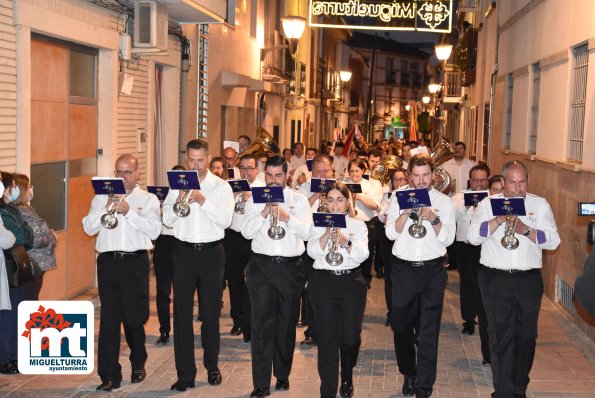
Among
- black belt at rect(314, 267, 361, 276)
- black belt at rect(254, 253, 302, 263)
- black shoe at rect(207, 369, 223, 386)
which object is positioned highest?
black belt at rect(254, 253, 302, 263)

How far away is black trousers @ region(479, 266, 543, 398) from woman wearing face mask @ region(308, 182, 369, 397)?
1.12m

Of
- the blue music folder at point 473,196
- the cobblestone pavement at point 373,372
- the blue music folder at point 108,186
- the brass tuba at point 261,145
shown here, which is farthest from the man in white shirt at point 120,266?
the brass tuba at point 261,145

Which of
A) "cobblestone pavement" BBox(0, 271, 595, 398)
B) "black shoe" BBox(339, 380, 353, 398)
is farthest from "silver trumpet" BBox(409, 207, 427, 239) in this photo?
"cobblestone pavement" BBox(0, 271, 595, 398)

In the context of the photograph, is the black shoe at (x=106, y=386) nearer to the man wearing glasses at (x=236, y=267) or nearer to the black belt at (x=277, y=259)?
the black belt at (x=277, y=259)

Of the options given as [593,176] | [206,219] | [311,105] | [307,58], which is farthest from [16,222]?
[311,105]

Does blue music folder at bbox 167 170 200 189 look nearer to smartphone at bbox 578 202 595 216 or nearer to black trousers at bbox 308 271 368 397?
black trousers at bbox 308 271 368 397

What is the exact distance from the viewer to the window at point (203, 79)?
57.2 feet

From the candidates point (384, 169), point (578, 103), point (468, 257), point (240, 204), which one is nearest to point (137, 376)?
point (240, 204)

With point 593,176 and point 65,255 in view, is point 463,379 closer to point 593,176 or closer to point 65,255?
point 593,176

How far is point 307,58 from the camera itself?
39531 millimetres

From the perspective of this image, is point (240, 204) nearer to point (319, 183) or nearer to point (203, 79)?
point (319, 183)

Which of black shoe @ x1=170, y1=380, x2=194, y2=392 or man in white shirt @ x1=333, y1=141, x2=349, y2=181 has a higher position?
man in white shirt @ x1=333, y1=141, x2=349, y2=181

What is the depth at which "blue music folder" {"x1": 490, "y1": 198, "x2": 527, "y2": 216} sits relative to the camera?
7.42 metres

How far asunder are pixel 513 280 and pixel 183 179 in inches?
116
